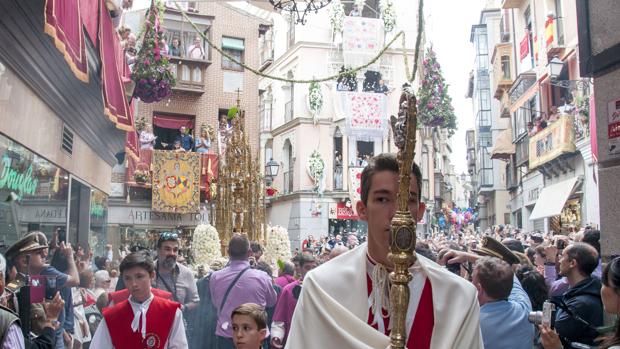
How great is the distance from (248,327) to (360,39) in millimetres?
29739

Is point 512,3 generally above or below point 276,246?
above

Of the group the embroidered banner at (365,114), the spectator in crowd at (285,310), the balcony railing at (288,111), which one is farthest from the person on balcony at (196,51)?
the spectator in crowd at (285,310)

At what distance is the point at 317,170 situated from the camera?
3378cm

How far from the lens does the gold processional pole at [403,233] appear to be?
189cm

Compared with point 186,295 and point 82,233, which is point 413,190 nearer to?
point 186,295

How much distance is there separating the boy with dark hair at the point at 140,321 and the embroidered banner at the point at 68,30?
212 cm

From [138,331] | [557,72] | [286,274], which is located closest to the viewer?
[138,331]

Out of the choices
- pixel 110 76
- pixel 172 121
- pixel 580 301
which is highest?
pixel 172 121

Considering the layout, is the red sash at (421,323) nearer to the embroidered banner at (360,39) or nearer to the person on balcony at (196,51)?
the person on balcony at (196,51)

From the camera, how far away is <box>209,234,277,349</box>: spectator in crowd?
6.85m

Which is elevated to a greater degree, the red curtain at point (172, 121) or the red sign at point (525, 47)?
the red sign at point (525, 47)

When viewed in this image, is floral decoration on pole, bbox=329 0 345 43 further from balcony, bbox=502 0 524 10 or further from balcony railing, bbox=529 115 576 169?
balcony railing, bbox=529 115 576 169

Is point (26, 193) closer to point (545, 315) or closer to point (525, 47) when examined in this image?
point (545, 315)

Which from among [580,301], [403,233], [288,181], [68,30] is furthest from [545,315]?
[288,181]
